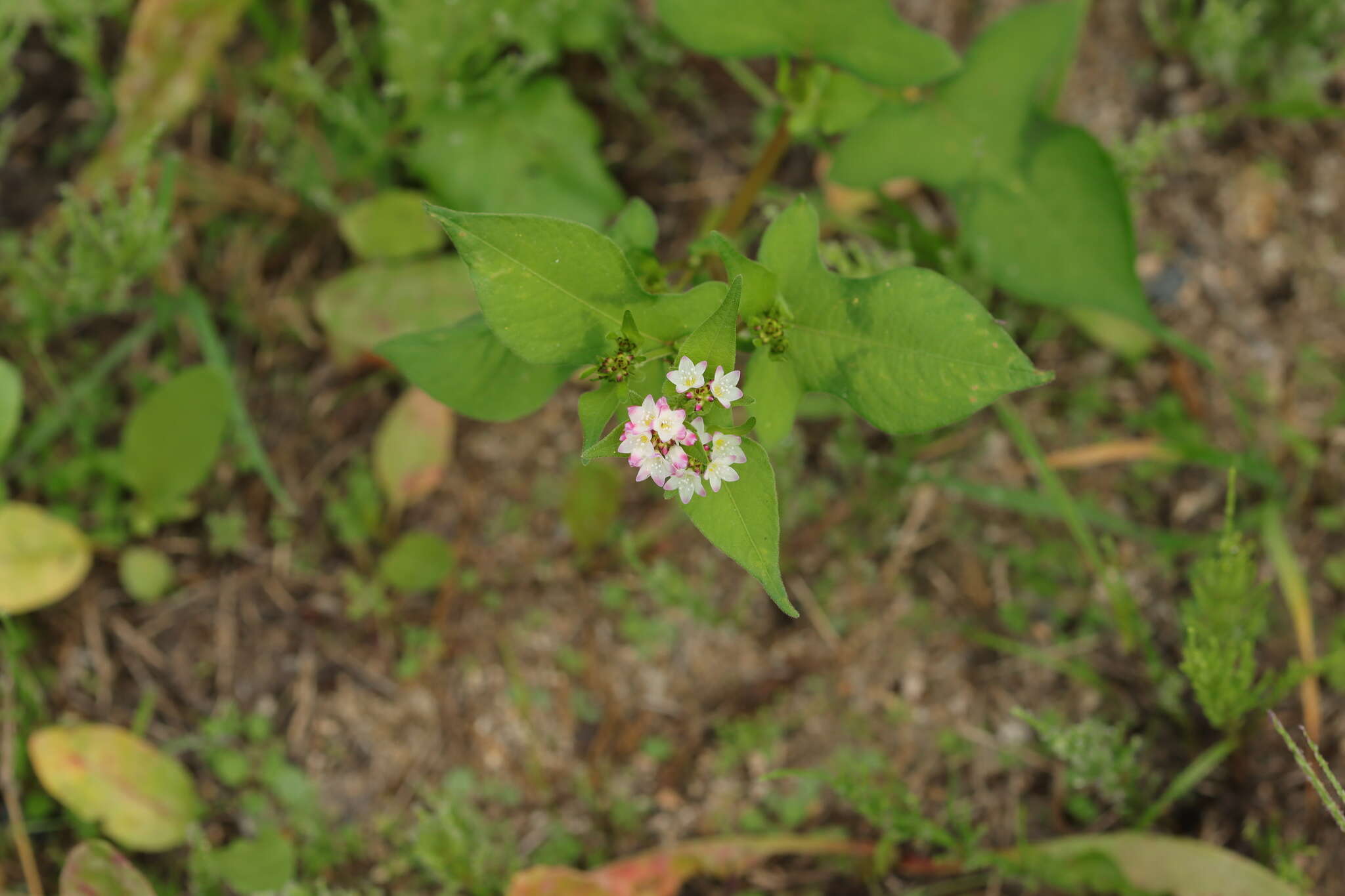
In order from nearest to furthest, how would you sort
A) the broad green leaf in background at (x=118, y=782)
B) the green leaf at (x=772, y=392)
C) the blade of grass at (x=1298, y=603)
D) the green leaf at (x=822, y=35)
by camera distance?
the green leaf at (x=772, y=392), the green leaf at (x=822, y=35), the blade of grass at (x=1298, y=603), the broad green leaf in background at (x=118, y=782)

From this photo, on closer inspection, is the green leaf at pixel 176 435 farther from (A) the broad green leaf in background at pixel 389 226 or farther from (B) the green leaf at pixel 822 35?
(B) the green leaf at pixel 822 35

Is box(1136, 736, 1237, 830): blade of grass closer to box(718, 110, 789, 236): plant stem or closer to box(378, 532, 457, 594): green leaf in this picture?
box(718, 110, 789, 236): plant stem

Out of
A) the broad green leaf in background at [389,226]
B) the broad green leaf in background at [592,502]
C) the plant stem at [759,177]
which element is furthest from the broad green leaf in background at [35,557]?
the plant stem at [759,177]

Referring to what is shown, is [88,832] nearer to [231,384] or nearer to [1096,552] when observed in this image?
[231,384]

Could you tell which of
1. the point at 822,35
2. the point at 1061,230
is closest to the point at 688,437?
the point at 822,35

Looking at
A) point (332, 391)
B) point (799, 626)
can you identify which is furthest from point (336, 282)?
point (799, 626)

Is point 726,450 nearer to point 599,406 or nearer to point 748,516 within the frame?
point 748,516
